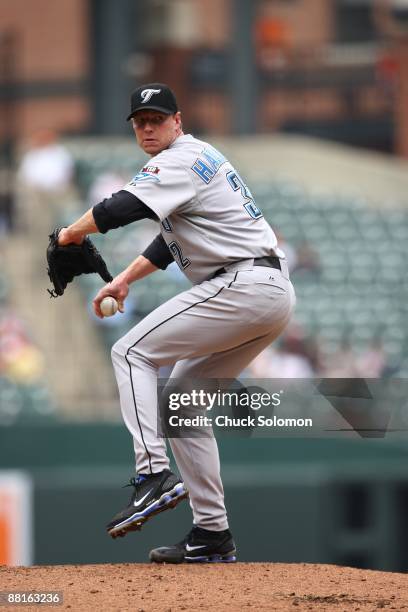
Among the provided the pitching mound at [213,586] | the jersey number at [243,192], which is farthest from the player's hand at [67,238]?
the pitching mound at [213,586]

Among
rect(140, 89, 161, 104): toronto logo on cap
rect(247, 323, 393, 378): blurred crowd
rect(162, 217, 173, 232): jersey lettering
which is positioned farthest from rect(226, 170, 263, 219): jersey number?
rect(247, 323, 393, 378): blurred crowd

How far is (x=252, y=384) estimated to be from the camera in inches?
194

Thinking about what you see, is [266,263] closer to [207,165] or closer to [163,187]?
[207,165]

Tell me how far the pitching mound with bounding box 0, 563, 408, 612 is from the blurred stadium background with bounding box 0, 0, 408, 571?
378cm

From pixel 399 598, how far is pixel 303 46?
49.2 feet

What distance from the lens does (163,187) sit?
454cm

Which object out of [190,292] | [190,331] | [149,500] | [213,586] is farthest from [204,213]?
[213,586]

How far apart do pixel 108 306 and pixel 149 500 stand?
2.36ft

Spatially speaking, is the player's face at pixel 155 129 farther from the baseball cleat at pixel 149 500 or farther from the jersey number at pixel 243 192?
the baseball cleat at pixel 149 500

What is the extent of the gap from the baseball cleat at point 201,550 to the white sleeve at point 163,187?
1.36m

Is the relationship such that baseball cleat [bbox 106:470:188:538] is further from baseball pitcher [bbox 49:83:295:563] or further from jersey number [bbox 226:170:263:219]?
jersey number [bbox 226:170:263:219]

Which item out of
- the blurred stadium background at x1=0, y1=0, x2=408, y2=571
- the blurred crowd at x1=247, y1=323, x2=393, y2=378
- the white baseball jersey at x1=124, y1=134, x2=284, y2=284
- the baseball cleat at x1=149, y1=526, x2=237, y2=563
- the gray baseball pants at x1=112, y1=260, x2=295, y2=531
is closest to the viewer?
the white baseball jersey at x1=124, y1=134, x2=284, y2=284

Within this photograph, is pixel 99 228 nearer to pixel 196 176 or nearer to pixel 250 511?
pixel 196 176

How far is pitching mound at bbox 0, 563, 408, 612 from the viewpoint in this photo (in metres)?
4.41
